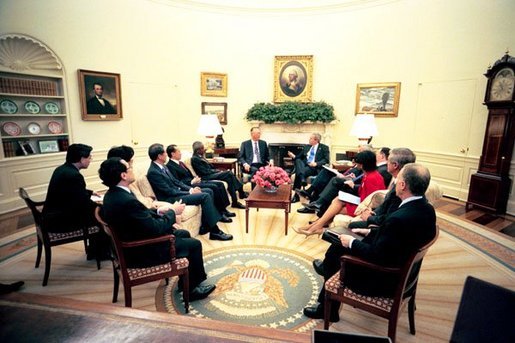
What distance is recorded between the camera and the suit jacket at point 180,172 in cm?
474

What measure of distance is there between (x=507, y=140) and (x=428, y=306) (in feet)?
13.1

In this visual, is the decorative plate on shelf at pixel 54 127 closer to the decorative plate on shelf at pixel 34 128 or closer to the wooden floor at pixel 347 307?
the decorative plate on shelf at pixel 34 128

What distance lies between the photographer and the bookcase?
5.14 meters

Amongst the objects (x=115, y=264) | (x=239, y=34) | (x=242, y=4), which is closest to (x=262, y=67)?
(x=239, y=34)

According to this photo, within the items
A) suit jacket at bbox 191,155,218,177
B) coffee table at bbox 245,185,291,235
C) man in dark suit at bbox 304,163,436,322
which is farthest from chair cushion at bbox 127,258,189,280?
suit jacket at bbox 191,155,218,177

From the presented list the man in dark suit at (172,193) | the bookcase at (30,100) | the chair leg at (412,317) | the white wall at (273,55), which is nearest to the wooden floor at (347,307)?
the chair leg at (412,317)

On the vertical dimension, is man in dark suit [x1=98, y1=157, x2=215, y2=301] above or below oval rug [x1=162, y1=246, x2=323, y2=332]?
above

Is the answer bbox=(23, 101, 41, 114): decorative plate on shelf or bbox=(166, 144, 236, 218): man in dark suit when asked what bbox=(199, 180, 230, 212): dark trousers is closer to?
bbox=(166, 144, 236, 218): man in dark suit

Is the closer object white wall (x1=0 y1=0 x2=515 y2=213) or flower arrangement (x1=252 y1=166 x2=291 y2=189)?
flower arrangement (x1=252 y1=166 x2=291 y2=189)

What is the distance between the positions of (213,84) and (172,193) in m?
4.77

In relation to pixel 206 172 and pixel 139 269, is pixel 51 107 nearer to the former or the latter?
pixel 206 172

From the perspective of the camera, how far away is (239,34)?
7.88 meters

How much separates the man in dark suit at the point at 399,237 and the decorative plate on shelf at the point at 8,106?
626 centimetres

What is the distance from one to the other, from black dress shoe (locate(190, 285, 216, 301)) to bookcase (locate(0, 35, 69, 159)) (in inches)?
185
